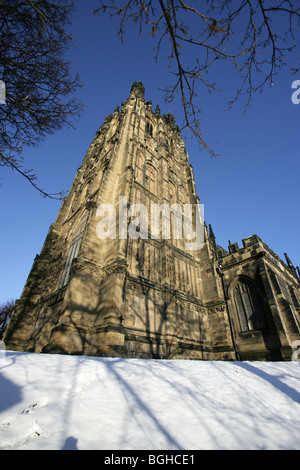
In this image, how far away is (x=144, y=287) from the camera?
966cm

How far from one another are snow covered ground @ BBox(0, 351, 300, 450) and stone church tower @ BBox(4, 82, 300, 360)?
12.9 feet

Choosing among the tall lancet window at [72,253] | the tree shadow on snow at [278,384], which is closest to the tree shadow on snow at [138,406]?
the tree shadow on snow at [278,384]

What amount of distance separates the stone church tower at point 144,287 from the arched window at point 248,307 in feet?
0.19

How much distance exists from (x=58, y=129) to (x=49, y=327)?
943cm

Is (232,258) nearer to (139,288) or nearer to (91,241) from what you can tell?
(139,288)

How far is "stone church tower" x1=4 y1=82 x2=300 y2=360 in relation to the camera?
815cm

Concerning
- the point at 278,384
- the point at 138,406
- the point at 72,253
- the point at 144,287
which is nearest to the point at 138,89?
the point at 72,253

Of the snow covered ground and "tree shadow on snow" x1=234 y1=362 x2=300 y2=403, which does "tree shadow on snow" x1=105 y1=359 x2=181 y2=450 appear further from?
"tree shadow on snow" x1=234 y1=362 x2=300 y2=403

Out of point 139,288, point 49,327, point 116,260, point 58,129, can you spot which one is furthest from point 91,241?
point 58,129

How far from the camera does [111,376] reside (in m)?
3.38

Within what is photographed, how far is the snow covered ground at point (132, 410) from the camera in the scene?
1.88 meters

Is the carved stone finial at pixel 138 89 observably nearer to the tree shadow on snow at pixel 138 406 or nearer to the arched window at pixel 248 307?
the arched window at pixel 248 307

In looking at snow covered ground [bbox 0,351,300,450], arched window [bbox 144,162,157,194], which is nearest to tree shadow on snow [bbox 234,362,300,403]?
snow covered ground [bbox 0,351,300,450]

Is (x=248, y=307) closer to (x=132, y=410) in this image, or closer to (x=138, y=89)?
(x=132, y=410)
